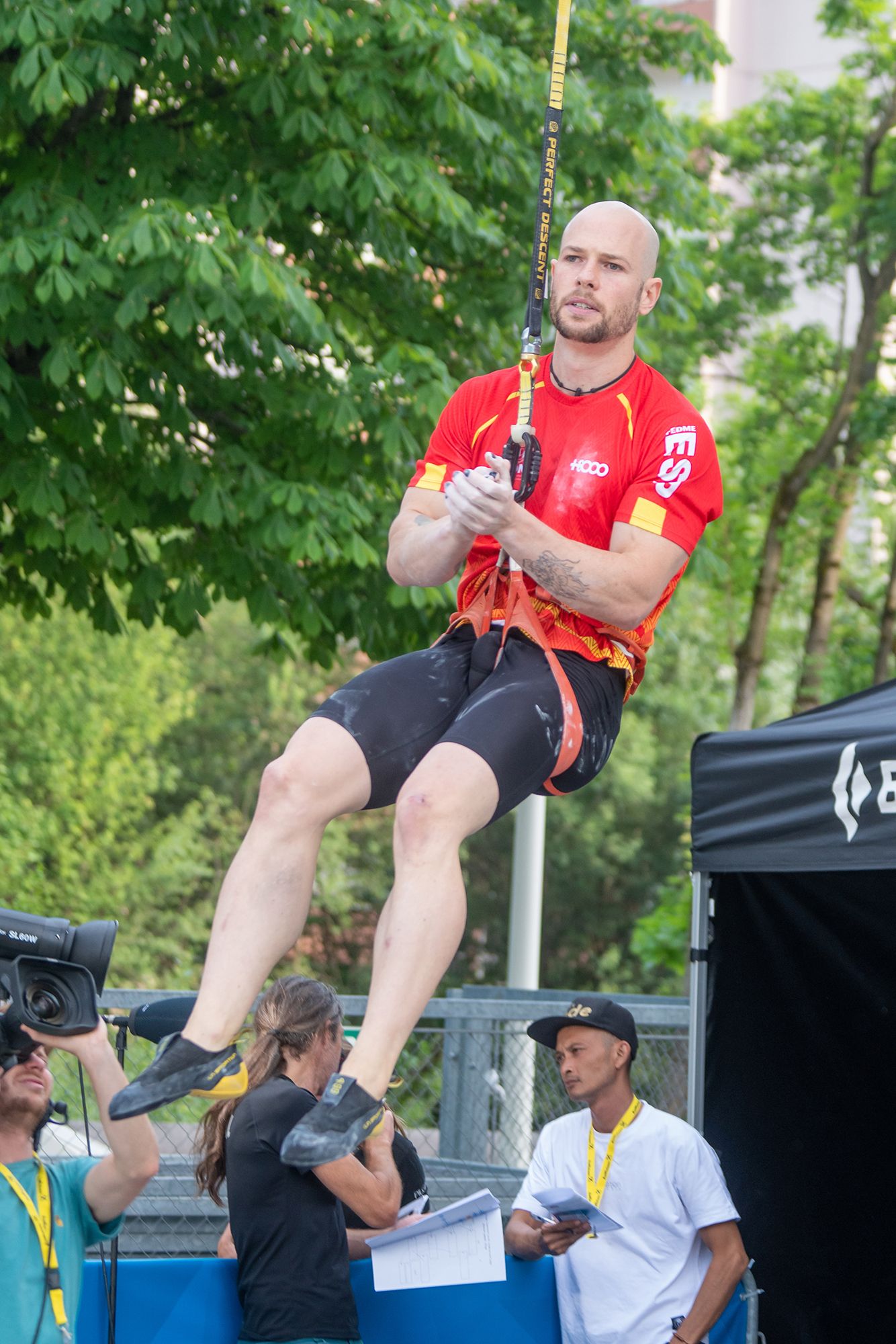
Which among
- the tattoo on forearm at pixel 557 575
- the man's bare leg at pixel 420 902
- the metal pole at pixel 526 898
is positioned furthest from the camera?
the metal pole at pixel 526 898

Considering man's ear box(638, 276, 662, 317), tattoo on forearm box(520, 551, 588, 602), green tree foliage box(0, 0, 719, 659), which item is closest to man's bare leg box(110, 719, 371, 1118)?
tattoo on forearm box(520, 551, 588, 602)

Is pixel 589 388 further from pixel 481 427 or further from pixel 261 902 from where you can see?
pixel 261 902

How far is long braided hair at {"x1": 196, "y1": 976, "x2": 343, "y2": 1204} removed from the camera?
4.23 m

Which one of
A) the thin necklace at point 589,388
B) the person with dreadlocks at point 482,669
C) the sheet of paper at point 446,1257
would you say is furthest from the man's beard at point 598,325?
the sheet of paper at point 446,1257

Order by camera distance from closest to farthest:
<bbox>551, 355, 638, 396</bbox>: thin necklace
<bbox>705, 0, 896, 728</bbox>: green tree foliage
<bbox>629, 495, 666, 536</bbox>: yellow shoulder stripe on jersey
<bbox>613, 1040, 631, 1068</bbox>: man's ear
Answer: <bbox>629, 495, 666, 536</bbox>: yellow shoulder stripe on jersey, <bbox>551, 355, 638, 396</bbox>: thin necklace, <bbox>613, 1040, 631, 1068</bbox>: man's ear, <bbox>705, 0, 896, 728</bbox>: green tree foliage

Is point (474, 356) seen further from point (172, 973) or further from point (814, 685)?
point (172, 973)

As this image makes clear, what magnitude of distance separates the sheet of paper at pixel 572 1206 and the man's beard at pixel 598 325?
238 centimetres

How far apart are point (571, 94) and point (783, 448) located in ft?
29.9

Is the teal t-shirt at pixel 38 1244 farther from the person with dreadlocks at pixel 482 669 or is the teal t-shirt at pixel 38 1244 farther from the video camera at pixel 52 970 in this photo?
the person with dreadlocks at pixel 482 669

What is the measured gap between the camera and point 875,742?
4379 mm

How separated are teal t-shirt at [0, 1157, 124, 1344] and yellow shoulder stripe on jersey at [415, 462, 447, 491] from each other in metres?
1.89

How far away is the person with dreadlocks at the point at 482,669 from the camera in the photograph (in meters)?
3.15

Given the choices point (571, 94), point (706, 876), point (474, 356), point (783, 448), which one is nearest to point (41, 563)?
point (474, 356)

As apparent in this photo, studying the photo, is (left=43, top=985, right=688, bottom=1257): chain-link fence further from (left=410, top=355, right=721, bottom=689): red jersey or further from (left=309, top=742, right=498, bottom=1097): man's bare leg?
(left=309, top=742, right=498, bottom=1097): man's bare leg
